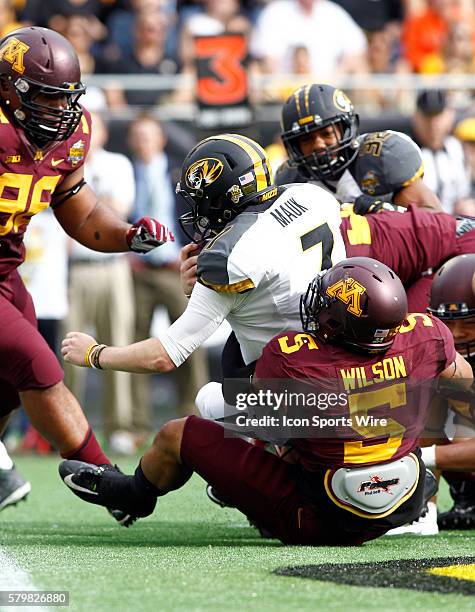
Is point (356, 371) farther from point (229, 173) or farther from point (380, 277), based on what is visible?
point (229, 173)

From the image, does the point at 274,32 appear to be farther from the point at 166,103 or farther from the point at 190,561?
the point at 190,561

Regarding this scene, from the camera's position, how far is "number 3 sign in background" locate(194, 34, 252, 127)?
28.3 ft

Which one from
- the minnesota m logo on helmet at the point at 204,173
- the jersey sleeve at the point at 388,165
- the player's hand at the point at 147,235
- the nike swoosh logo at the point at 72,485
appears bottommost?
the nike swoosh logo at the point at 72,485

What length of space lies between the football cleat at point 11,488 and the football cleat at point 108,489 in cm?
52

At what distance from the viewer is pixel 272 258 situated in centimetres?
427

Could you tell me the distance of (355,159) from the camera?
5.44m

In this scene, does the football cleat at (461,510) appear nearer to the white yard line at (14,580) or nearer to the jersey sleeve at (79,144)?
the white yard line at (14,580)

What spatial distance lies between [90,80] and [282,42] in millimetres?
2116

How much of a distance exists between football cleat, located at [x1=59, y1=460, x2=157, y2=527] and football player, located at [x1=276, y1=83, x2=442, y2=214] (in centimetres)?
162

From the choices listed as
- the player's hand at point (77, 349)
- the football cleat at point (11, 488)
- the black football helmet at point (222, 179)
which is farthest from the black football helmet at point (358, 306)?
the football cleat at point (11, 488)

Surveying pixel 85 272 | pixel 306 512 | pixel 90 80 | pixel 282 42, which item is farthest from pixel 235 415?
pixel 282 42

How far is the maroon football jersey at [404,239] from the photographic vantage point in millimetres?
4844

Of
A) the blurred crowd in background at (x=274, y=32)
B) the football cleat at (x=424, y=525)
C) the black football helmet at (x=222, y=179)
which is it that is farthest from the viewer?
the blurred crowd in background at (x=274, y=32)
